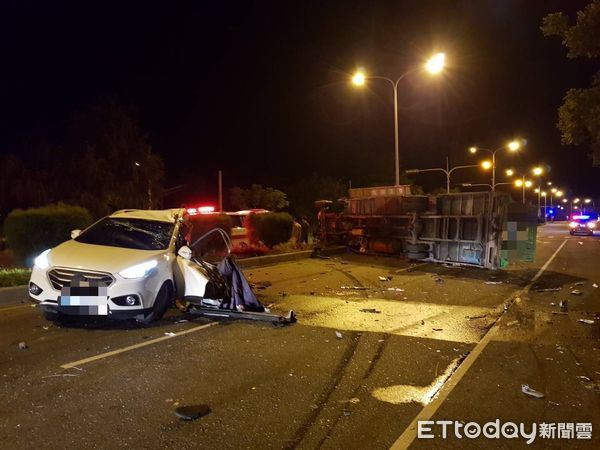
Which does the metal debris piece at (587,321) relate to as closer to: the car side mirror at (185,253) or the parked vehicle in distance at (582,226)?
the car side mirror at (185,253)

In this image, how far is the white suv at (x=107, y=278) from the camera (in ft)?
22.5

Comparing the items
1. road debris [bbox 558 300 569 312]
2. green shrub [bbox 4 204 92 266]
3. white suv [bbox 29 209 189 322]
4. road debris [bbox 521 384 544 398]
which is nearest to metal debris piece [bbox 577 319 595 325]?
road debris [bbox 558 300 569 312]

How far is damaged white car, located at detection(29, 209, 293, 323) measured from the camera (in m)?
6.87

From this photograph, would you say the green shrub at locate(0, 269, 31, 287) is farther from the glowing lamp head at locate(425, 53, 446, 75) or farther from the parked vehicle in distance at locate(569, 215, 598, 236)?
the parked vehicle in distance at locate(569, 215, 598, 236)

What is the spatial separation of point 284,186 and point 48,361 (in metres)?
58.7

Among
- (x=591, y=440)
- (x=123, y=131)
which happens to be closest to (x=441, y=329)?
(x=591, y=440)

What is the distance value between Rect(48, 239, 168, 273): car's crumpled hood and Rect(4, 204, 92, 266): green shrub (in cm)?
511

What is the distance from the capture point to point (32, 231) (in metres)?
12.2

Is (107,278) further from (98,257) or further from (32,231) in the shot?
(32,231)

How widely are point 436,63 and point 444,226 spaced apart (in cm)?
671

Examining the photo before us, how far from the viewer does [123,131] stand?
34.8 m

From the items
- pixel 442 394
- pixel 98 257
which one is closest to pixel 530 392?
pixel 442 394

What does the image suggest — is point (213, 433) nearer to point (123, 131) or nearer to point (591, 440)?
point (591, 440)
